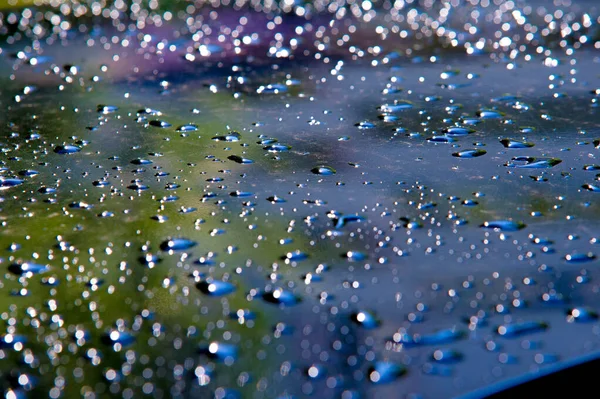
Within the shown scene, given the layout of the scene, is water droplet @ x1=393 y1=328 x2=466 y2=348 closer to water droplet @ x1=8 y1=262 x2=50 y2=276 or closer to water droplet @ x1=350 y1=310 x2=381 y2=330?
water droplet @ x1=350 y1=310 x2=381 y2=330

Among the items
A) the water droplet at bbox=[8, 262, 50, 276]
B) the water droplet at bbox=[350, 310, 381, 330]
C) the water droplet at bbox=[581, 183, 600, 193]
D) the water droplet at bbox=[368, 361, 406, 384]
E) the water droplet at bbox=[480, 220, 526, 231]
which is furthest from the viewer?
the water droplet at bbox=[581, 183, 600, 193]

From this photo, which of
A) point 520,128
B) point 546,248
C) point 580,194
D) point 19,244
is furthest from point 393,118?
point 19,244

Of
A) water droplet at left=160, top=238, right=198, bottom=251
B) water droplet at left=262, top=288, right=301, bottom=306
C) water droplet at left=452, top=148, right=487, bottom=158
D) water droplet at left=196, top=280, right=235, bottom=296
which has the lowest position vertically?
water droplet at left=160, top=238, right=198, bottom=251

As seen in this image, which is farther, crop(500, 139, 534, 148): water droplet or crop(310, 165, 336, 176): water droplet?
crop(500, 139, 534, 148): water droplet

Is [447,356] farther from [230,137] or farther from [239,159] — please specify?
[230,137]

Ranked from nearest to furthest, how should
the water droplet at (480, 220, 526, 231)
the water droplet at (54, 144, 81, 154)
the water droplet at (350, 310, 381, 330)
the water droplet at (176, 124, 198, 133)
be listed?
the water droplet at (350, 310, 381, 330) < the water droplet at (480, 220, 526, 231) < the water droplet at (54, 144, 81, 154) < the water droplet at (176, 124, 198, 133)

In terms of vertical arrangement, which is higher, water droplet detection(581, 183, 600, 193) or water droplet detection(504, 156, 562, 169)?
water droplet detection(581, 183, 600, 193)

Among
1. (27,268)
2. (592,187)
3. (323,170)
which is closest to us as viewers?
(27,268)

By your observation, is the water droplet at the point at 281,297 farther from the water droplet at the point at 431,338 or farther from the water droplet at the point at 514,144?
the water droplet at the point at 514,144

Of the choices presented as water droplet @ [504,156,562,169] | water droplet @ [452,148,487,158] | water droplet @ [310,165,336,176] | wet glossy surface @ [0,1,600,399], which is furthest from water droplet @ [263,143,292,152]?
water droplet @ [504,156,562,169]

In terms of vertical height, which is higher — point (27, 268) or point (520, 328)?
point (520, 328)

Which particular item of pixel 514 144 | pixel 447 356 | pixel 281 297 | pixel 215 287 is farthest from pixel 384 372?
pixel 514 144
